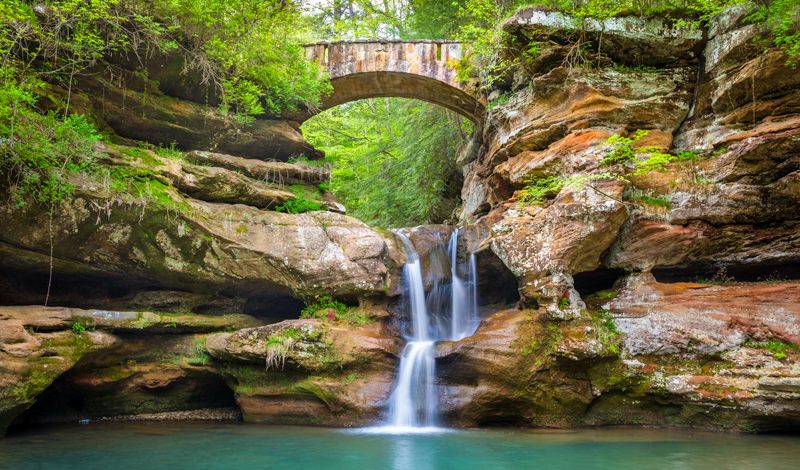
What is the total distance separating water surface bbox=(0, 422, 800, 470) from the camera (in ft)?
18.0

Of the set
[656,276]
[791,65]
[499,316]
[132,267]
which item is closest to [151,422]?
[132,267]

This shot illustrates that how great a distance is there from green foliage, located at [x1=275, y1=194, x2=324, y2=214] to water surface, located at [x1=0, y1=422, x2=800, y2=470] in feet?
15.6

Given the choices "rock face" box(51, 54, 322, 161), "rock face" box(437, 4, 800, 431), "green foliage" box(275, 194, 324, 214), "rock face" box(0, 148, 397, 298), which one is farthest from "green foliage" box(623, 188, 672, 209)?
"rock face" box(51, 54, 322, 161)

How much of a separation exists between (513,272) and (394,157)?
376 inches

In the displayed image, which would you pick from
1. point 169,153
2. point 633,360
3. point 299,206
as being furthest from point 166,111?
point 633,360

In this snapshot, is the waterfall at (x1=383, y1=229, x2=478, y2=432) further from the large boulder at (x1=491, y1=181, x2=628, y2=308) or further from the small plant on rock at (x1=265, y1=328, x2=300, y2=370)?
the large boulder at (x1=491, y1=181, x2=628, y2=308)

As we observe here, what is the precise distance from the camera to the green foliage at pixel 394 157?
15.7m

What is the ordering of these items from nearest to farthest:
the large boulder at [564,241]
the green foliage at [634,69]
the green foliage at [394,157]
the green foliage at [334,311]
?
1. the large boulder at [564,241]
2. the green foliage at [334,311]
3. the green foliage at [634,69]
4. the green foliage at [394,157]

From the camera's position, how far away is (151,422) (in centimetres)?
854

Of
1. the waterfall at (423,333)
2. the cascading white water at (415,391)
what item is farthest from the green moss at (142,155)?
the cascading white water at (415,391)

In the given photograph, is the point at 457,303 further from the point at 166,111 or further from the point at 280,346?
the point at 166,111

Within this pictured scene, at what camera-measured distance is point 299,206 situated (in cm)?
1052

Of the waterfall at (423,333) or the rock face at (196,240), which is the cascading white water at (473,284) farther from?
the rock face at (196,240)

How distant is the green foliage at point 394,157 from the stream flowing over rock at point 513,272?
512 centimetres
